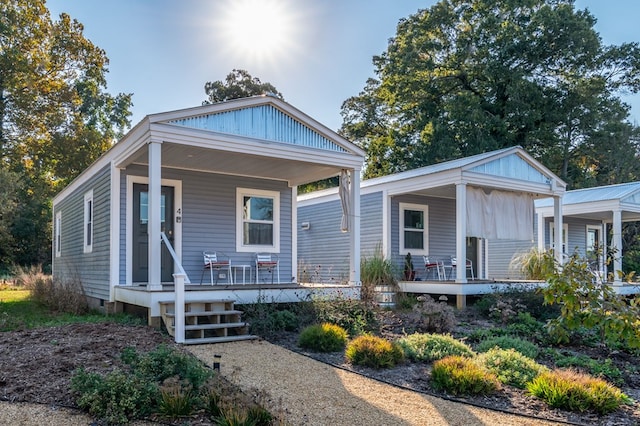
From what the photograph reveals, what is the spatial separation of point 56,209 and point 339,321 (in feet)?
37.4

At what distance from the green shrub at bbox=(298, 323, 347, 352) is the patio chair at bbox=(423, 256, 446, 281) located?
718cm

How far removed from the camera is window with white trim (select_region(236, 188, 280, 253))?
11.1 meters

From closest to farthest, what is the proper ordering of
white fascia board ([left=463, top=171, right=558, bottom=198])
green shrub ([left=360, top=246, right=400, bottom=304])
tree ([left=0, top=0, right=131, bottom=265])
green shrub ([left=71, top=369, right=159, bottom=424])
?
green shrub ([left=71, top=369, right=159, bottom=424]), white fascia board ([left=463, top=171, right=558, bottom=198]), green shrub ([left=360, top=246, right=400, bottom=304]), tree ([left=0, top=0, right=131, bottom=265])

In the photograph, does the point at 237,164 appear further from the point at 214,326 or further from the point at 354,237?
the point at 214,326

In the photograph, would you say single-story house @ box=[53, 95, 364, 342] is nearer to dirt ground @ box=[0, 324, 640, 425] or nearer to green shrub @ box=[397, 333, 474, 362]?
dirt ground @ box=[0, 324, 640, 425]

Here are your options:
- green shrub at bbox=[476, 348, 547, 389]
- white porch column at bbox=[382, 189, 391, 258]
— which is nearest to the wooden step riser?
green shrub at bbox=[476, 348, 547, 389]

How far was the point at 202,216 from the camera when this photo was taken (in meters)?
10.7

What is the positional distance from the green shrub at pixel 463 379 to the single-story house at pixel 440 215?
604 centimetres

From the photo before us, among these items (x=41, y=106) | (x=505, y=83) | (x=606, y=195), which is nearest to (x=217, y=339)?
(x=606, y=195)

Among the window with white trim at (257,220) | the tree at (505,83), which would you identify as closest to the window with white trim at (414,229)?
the window with white trim at (257,220)

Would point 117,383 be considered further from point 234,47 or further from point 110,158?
point 234,47

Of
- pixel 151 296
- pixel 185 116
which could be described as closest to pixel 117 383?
pixel 151 296

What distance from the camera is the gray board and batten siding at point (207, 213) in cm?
1047

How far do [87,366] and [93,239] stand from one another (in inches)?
243
